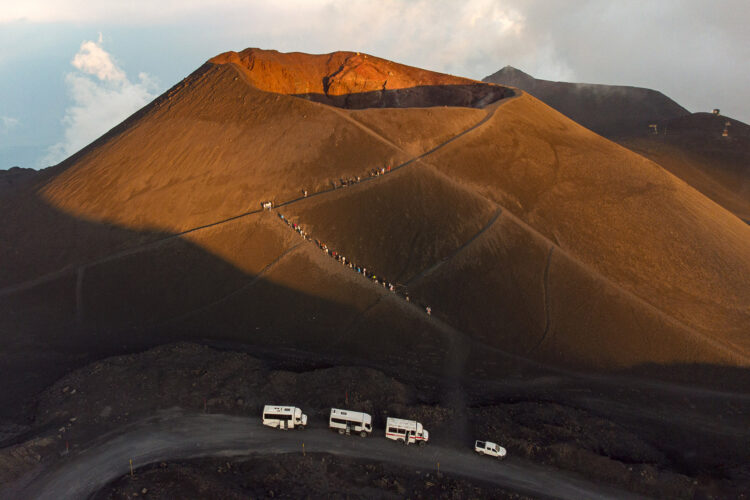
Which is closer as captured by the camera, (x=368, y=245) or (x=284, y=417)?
(x=284, y=417)

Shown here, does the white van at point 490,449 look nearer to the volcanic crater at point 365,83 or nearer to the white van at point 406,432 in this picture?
the white van at point 406,432

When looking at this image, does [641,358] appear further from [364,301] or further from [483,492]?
[364,301]

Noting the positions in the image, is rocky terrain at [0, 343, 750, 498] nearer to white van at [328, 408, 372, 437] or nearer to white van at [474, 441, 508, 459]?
white van at [474, 441, 508, 459]

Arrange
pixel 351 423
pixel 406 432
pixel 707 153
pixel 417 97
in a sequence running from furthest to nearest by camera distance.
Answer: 1. pixel 707 153
2. pixel 417 97
3. pixel 351 423
4. pixel 406 432

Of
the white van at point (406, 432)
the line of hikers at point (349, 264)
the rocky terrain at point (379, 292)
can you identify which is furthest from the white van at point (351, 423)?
the line of hikers at point (349, 264)

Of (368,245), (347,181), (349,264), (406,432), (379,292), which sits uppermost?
(347,181)

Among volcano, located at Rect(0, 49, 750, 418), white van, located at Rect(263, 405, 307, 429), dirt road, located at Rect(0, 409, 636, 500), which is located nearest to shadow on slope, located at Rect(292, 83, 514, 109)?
volcano, located at Rect(0, 49, 750, 418)

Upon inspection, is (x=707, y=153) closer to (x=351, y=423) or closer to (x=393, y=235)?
(x=393, y=235)

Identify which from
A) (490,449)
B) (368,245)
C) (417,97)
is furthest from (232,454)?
(417,97)
